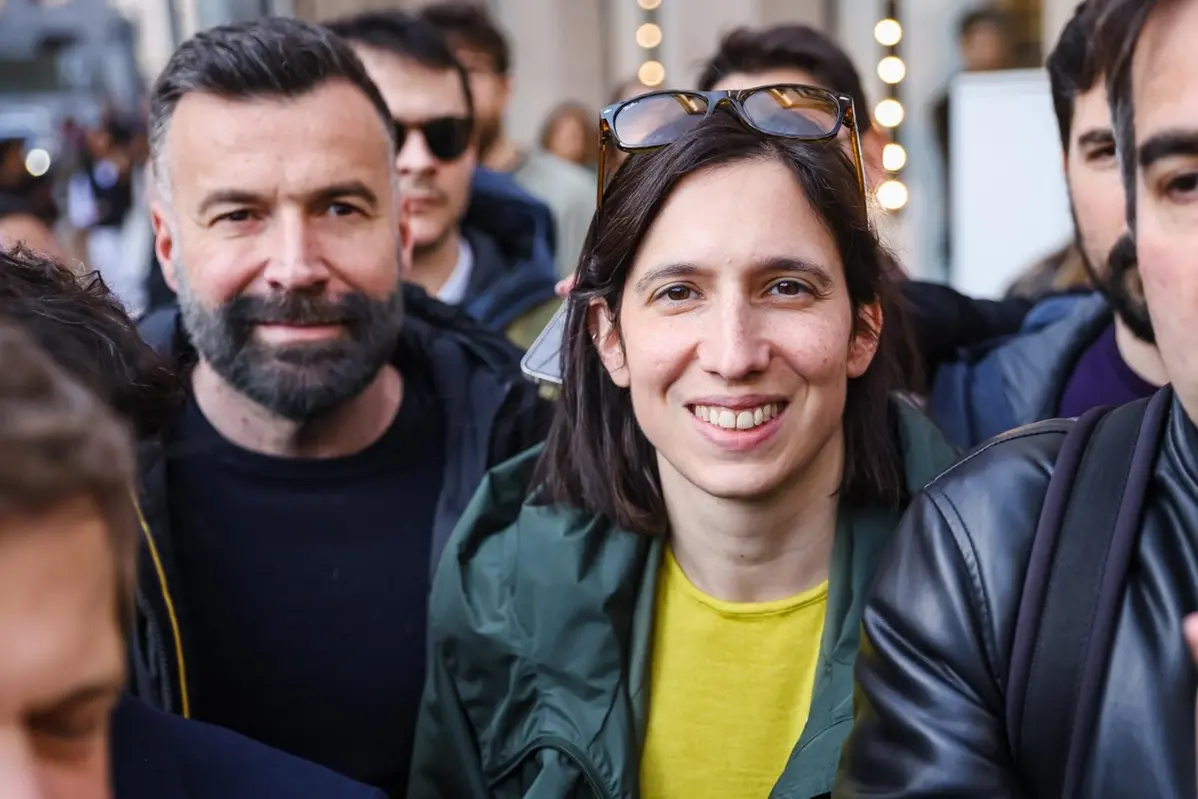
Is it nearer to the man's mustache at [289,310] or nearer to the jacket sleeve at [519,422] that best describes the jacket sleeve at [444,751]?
the jacket sleeve at [519,422]

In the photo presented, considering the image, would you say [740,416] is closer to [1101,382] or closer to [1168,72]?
[1168,72]

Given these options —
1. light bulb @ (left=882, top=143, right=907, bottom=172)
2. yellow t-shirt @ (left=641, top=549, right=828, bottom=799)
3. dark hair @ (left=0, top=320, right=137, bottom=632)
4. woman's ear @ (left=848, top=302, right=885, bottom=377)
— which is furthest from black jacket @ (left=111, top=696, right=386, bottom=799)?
light bulb @ (left=882, top=143, right=907, bottom=172)

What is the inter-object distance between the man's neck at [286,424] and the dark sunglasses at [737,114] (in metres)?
0.81

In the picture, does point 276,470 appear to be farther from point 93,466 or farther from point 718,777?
point 93,466

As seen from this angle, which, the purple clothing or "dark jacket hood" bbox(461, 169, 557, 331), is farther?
"dark jacket hood" bbox(461, 169, 557, 331)

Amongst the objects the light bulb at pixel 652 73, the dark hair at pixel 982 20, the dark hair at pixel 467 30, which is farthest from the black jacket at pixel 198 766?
the light bulb at pixel 652 73

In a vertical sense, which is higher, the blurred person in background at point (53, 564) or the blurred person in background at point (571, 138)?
the blurred person in background at point (53, 564)

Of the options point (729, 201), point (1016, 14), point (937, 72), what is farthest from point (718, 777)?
point (937, 72)

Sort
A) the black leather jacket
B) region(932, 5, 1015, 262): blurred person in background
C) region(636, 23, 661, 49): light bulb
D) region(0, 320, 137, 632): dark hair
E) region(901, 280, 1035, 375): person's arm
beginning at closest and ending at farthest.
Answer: region(0, 320, 137, 632): dark hair, the black leather jacket, region(901, 280, 1035, 375): person's arm, region(932, 5, 1015, 262): blurred person in background, region(636, 23, 661, 49): light bulb

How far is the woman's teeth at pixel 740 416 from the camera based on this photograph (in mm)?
2293

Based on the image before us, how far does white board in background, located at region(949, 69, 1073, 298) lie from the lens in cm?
573

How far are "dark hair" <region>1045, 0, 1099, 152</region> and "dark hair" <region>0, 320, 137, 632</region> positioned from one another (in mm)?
2284

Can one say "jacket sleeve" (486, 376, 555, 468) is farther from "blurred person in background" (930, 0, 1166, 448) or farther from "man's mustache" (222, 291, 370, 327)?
"blurred person in background" (930, 0, 1166, 448)

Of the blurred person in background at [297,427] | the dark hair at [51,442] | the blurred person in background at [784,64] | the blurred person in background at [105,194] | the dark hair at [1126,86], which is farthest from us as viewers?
the blurred person in background at [105,194]
